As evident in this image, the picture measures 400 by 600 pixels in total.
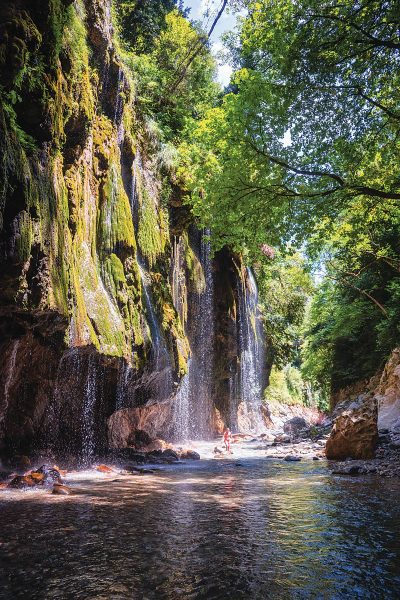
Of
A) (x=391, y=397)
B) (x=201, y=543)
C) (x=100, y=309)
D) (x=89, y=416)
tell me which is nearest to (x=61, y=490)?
(x=201, y=543)

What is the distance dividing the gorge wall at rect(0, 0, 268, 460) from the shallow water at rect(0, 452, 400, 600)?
3226 mm

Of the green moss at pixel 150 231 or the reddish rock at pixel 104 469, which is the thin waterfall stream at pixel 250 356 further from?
the reddish rock at pixel 104 469

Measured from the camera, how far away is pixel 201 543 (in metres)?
4.80

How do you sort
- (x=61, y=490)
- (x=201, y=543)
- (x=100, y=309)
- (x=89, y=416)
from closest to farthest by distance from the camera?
(x=201, y=543) → (x=61, y=490) → (x=100, y=309) → (x=89, y=416)

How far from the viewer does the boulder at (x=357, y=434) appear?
1240 centimetres

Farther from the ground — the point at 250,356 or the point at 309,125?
the point at 309,125

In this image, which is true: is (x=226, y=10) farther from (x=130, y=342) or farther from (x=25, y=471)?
(x=25, y=471)

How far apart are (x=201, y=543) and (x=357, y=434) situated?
30.3 ft

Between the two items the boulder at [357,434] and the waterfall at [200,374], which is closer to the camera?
the boulder at [357,434]

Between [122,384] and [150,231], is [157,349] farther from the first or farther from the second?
[150,231]

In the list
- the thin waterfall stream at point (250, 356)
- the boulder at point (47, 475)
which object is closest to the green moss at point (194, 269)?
the thin waterfall stream at point (250, 356)

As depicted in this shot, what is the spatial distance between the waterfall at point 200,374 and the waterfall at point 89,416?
7.99 metres

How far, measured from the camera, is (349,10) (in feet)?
25.4

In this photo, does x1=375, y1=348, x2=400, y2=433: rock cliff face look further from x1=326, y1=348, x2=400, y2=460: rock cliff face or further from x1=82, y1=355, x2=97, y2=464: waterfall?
x1=82, y1=355, x2=97, y2=464: waterfall
